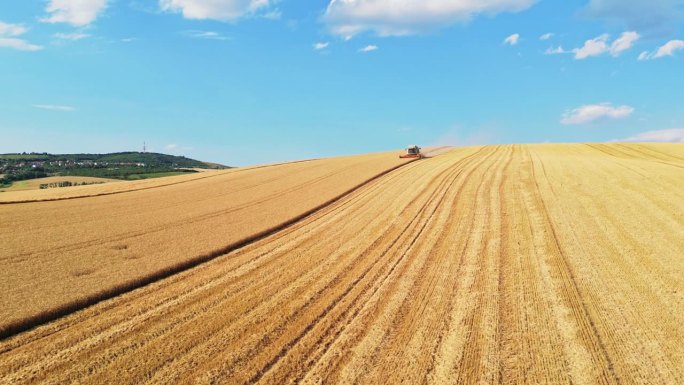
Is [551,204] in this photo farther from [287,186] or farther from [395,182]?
[287,186]

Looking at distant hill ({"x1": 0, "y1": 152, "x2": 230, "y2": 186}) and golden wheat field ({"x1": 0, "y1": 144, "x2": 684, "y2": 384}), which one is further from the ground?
distant hill ({"x1": 0, "y1": 152, "x2": 230, "y2": 186})

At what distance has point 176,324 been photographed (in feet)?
28.9

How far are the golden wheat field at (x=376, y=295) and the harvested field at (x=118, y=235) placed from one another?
11 cm

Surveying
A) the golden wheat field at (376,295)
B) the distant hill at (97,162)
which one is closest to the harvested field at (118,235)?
the golden wheat field at (376,295)

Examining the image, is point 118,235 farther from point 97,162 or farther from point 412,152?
point 97,162

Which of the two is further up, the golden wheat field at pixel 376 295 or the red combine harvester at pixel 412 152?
the red combine harvester at pixel 412 152

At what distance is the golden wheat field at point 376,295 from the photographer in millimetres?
7324

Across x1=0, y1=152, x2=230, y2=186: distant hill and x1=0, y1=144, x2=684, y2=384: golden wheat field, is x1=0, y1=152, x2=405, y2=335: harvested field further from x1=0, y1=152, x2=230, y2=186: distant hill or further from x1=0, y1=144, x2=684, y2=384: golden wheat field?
x1=0, y1=152, x2=230, y2=186: distant hill

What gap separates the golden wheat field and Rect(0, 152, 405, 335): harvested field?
4.3 inches

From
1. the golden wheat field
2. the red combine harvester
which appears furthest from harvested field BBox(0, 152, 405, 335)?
the red combine harvester

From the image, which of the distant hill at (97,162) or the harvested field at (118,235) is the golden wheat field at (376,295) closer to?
the harvested field at (118,235)

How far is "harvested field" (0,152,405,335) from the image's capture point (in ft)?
33.8

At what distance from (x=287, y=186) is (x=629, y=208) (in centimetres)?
1813

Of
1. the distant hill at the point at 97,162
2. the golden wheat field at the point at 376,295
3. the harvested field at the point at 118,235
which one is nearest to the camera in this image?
the golden wheat field at the point at 376,295
